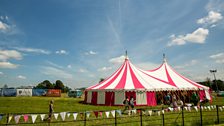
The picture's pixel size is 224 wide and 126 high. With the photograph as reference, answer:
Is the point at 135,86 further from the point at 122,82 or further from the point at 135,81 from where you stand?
the point at 122,82

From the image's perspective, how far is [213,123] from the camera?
344 inches

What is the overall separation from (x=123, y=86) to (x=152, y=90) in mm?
2203

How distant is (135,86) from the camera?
16.4 metres

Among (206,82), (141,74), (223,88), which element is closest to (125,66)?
(141,74)

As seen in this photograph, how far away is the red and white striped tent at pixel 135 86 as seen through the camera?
1622cm

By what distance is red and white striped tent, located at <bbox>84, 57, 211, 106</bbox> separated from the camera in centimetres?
1622

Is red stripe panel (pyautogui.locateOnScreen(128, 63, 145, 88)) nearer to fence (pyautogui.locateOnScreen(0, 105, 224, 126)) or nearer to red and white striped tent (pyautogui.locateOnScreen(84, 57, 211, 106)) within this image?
red and white striped tent (pyautogui.locateOnScreen(84, 57, 211, 106))

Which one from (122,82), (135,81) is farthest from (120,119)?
(135,81)

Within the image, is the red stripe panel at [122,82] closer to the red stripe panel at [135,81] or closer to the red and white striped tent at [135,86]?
the red and white striped tent at [135,86]

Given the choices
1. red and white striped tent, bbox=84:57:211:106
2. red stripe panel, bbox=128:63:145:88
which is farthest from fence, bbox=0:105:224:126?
red stripe panel, bbox=128:63:145:88

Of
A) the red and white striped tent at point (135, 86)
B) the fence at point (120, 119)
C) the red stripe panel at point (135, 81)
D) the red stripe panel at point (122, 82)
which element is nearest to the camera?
the fence at point (120, 119)

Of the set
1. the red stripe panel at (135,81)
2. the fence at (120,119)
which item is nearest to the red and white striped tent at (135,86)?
the red stripe panel at (135,81)

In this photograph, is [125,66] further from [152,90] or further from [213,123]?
[213,123]

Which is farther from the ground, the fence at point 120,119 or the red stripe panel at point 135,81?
the red stripe panel at point 135,81
